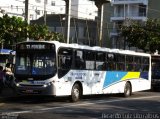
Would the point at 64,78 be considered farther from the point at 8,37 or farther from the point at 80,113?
the point at 8,37

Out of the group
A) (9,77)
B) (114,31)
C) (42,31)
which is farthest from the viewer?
(114,31)

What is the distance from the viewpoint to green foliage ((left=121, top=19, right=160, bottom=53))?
45.4m

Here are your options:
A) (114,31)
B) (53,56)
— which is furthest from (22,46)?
(114,31)

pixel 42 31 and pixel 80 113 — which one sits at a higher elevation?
pixel 42 31

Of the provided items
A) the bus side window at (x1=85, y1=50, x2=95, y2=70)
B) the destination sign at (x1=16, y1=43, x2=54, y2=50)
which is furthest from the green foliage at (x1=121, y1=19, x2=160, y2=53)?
the destination sign at (x1=16, y1=43, x2=54, y2=50)

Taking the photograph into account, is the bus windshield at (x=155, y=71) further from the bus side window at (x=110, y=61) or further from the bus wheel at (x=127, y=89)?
the bus side window at (x=110, y=61)

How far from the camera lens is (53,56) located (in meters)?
18.7

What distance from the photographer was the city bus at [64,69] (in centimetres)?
1856

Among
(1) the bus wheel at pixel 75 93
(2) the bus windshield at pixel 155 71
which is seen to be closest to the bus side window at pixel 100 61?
(1) the bus wheel at pixel 75 93

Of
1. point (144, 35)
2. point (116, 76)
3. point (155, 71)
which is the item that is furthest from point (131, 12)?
point (116, 76)

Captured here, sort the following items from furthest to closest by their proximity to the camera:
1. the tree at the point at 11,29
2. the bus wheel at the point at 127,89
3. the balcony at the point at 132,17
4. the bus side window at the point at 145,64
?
the balcony at the point at 132,17 → the bus side window at the point at 145,64 → the tree at the point at 11,29 → the bus wheel at the point at 127,89

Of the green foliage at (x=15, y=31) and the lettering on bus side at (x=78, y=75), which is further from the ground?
the green foliage at (x=15, y=31)

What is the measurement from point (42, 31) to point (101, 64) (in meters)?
8.01

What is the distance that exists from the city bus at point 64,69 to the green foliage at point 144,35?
2225 cm
